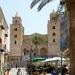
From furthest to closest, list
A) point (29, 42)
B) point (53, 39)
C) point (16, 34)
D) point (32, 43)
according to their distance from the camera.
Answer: point (16, 34), point (29, 42), point (53, 39), point (32, 43)

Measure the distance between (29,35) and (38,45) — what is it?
25.7 feet

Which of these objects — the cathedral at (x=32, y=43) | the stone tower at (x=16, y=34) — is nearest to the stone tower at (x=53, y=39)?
the cathedral at (x=32, y=43)

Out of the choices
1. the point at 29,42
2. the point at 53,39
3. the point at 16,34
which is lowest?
the point at 29,42

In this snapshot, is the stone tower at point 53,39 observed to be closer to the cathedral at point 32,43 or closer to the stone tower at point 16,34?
the cathedral at point 32,43

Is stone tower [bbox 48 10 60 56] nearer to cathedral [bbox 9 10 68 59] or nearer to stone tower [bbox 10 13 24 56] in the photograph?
cathedral [bbox 9 10 68 59]

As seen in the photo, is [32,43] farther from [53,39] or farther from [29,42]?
[53,39]

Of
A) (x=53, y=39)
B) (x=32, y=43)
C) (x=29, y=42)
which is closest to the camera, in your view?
(x=32, y=43)

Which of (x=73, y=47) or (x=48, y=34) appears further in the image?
(x=48, y=34)

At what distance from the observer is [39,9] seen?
14.7 meters

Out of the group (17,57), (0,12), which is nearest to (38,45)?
(17,57)

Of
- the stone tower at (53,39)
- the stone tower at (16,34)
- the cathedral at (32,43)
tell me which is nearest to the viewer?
the stone tower at (53,39)

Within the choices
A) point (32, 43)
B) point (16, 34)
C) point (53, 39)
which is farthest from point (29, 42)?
point (53, 39)

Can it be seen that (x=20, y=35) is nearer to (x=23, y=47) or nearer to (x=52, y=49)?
(x=23, y=47)

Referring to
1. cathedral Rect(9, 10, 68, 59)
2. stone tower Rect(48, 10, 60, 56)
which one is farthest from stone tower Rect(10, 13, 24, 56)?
stone tower Rect(48, 10, 60, 56)
